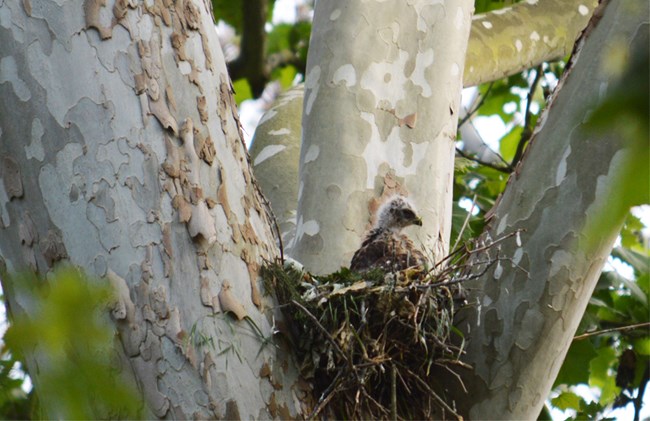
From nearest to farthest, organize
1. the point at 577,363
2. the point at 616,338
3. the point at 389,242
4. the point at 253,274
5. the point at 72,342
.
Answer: the point at 72,342, the point at 253,274, the point at 389,242, the point at 577,363, the point at 616,338

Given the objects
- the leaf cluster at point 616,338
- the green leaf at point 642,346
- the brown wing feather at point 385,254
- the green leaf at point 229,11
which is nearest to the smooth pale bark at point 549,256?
the brown wing feather at point 385,254

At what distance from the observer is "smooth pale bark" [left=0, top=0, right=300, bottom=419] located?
7.32ft

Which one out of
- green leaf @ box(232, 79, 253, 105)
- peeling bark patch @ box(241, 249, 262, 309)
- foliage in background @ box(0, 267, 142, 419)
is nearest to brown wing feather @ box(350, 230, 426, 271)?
peeling bark patch @ box(241, 249, 262, 309)

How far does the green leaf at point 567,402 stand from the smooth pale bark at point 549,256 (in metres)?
1.59

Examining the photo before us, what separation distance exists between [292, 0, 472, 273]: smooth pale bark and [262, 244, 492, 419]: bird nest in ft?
1.24

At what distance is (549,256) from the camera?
2582 millimetres

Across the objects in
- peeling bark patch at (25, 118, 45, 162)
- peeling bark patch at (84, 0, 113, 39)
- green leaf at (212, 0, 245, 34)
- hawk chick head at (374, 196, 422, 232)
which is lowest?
peeling bark patch at (25, 118, 45, 162)

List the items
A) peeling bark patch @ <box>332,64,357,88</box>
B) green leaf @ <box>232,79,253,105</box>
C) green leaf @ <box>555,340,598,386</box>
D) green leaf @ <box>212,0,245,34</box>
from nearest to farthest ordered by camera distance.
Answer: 1. peeling bark patch @ <box>332,64,357,88</box>
2. green leaf @ <box>555,340,598,386</box>
3. green leaf @ <box>232,79,253,105</box>
4. green leaf @ <box>212,0,245,34</box>

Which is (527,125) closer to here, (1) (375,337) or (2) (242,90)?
(2) (242,90)

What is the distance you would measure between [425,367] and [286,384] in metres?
0.56

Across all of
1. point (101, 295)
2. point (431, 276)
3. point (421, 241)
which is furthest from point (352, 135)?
point (101, 295)

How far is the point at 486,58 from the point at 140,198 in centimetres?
290

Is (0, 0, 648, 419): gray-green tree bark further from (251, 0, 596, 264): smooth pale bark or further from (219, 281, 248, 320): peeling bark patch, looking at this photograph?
(251, 0, 596, 264): smooth pale bark

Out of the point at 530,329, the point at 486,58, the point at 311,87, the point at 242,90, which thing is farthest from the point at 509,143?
the point at 530,329
